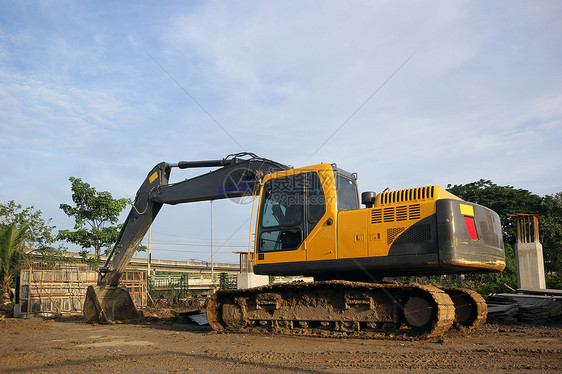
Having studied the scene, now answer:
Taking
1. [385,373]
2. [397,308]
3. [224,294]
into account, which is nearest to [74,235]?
[224,294]

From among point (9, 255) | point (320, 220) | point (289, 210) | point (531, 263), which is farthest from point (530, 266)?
point (9, 255)

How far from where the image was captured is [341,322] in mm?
9023

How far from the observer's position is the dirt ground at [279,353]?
6.13 meters

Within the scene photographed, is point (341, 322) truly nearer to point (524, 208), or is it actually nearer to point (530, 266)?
point (530, 266)

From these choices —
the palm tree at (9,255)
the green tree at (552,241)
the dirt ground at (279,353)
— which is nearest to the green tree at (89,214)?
the palm tree at (9,255)

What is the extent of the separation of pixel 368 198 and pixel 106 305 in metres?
8.49

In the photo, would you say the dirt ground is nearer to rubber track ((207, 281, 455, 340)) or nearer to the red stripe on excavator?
rubber track ((207, 281, 455, 340))

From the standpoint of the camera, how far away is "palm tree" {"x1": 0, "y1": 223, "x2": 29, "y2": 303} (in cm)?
2256

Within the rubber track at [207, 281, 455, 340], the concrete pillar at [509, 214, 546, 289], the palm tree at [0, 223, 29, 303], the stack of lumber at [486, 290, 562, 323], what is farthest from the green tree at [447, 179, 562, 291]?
the palm tree at [0, 223, 29, 303]

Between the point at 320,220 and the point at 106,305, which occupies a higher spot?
the point at 320,220

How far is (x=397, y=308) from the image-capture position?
340 inches

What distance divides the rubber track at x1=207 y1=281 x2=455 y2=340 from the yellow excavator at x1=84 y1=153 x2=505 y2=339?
0.02m

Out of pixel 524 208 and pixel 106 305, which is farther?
pixel 524 208

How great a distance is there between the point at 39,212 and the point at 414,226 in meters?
24.5
